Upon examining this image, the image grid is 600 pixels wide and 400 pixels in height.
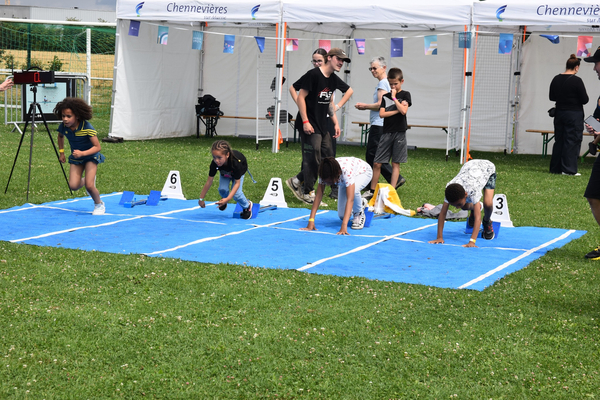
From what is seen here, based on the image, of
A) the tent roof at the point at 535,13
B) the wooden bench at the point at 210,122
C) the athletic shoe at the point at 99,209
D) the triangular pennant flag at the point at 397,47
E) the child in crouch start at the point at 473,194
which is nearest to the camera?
the child in crouch start at the point at 473,194

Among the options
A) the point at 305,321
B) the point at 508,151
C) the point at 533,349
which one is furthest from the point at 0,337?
the point at 508,151

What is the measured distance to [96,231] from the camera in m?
7.75

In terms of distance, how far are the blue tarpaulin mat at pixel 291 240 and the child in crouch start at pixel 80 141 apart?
365 mm

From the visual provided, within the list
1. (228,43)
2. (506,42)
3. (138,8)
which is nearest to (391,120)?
(506,42)

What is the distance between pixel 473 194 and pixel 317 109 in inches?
114

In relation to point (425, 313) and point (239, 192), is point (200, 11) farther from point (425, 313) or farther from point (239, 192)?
point (425, 313)

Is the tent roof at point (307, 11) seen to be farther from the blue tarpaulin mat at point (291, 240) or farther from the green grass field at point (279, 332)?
the green grass field at point (279, 332)

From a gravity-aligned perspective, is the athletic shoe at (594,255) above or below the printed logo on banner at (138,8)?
below

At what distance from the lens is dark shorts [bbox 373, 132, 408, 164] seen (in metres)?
9.88

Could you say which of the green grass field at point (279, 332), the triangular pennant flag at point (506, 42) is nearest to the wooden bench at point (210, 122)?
the triangular pennant flag at point (506, 42)

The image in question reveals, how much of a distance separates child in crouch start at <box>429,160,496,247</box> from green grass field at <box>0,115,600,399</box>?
85 cm

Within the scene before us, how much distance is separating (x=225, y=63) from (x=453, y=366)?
16.2 meters

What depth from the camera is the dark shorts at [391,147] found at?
32.4ft

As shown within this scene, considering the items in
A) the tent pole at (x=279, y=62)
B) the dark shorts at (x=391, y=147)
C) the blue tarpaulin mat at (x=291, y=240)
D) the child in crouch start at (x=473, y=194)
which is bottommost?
the blue tarpaulin mat at (x=291, y=240)
